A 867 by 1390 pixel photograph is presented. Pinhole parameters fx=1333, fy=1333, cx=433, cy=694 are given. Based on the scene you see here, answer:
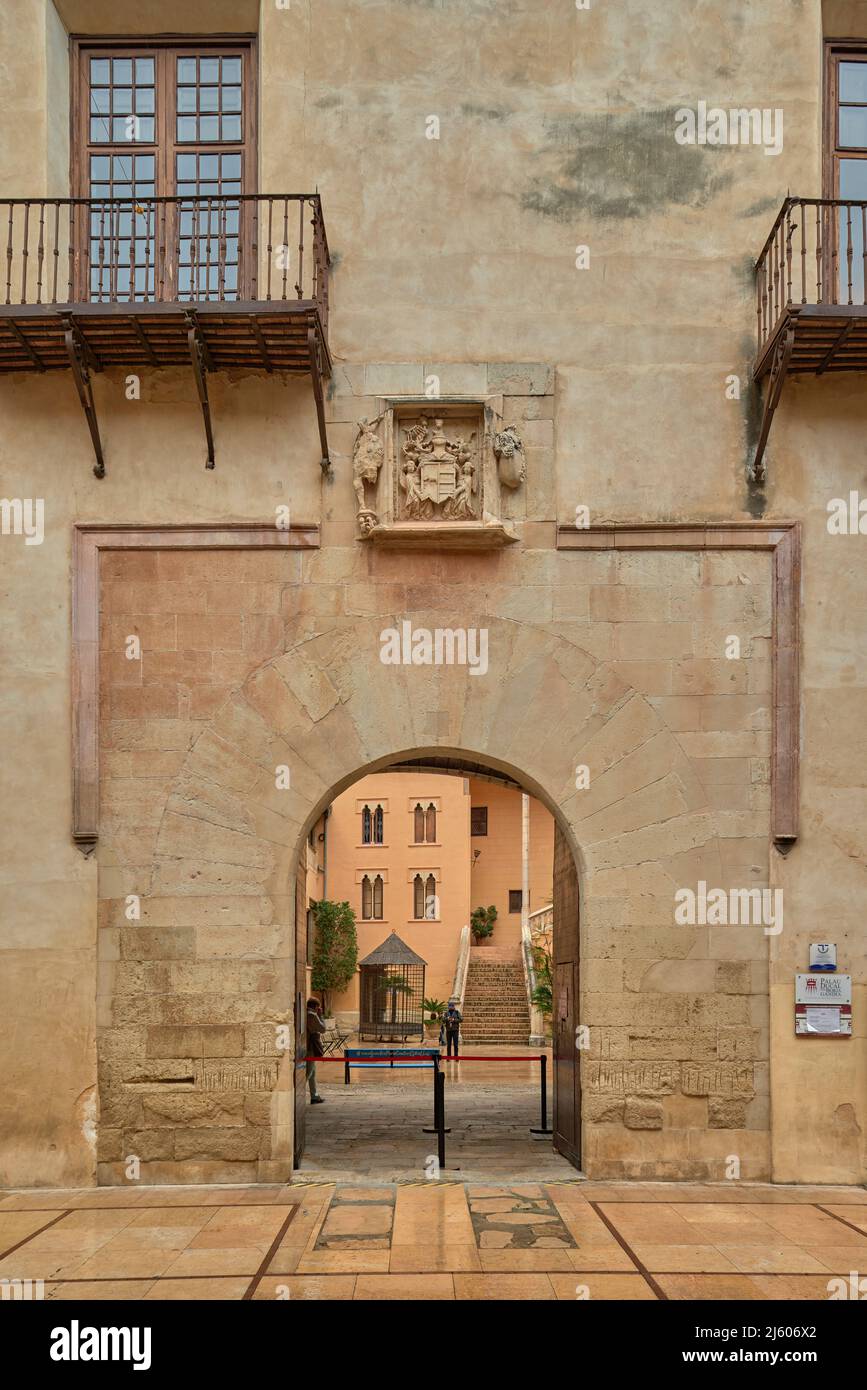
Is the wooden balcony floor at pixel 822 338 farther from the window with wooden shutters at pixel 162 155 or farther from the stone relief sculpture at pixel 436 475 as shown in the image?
the window with wooden shutters at pixel 162 155

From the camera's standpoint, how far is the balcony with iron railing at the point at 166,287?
35.5ft

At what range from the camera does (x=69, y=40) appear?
12305 millimetres

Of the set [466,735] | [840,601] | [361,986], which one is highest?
[840,601]

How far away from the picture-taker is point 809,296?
11.6 metres

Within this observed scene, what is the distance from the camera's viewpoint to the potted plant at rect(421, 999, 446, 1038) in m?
36.3

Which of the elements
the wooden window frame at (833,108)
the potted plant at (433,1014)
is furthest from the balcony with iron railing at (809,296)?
the potted plant at (433,1014)

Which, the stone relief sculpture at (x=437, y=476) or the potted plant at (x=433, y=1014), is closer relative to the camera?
the stone relief sculpture at (x=437, y=476)

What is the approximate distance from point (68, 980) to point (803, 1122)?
6.15 meters

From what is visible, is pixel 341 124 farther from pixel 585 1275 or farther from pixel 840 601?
pixel 585 1275

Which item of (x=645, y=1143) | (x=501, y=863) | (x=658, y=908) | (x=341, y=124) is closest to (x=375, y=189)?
(x=341, y=124)

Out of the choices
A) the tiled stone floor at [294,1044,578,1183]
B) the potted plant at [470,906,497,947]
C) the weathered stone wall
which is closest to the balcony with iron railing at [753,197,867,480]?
the weathered stone wall

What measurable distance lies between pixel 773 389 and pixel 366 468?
136 inches

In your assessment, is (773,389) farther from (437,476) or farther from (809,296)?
(437,476)

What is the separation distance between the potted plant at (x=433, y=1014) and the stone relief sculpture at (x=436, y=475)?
26.6 metres
